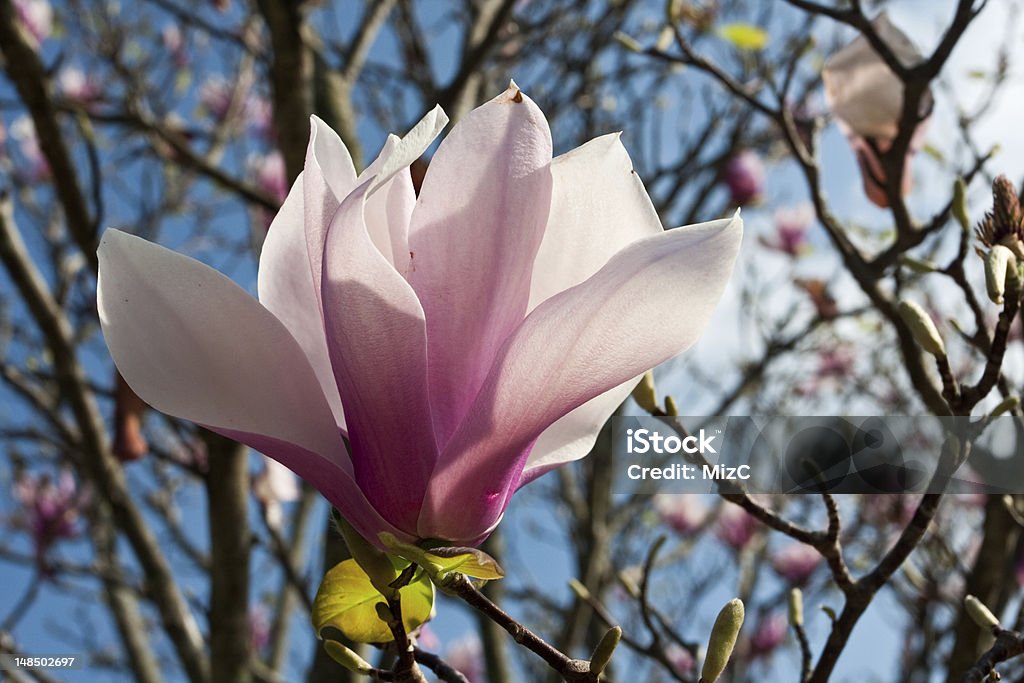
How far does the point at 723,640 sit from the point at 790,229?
2940 millimetres

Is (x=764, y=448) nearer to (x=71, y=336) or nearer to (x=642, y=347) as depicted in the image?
(x=642, y=347)

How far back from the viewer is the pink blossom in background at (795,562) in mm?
3244

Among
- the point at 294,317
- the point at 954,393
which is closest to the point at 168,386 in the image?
the point at 294,317

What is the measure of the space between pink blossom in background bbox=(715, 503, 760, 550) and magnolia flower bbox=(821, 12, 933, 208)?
2505 mm

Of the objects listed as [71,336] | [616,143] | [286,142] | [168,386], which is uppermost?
[286,142]

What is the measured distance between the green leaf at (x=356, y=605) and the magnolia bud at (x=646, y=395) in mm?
187

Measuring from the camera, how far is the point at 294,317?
0.48m

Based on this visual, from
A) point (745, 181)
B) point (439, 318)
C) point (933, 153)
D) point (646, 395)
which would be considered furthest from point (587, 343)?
point (745, 181)

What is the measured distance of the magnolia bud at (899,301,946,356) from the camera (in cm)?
48

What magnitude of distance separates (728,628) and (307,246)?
Answer: 0.27 metres

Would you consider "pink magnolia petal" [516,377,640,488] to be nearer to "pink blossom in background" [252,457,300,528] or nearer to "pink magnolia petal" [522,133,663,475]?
"pink magnolia petal" [522,133,663,475]

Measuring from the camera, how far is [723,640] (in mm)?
424

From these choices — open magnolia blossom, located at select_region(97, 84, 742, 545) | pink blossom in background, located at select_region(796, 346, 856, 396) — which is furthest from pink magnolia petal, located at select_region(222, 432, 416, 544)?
pink blossom in background, located at select_region(796, 346, 856, 396)

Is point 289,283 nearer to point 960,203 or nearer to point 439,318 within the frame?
point 439,318
